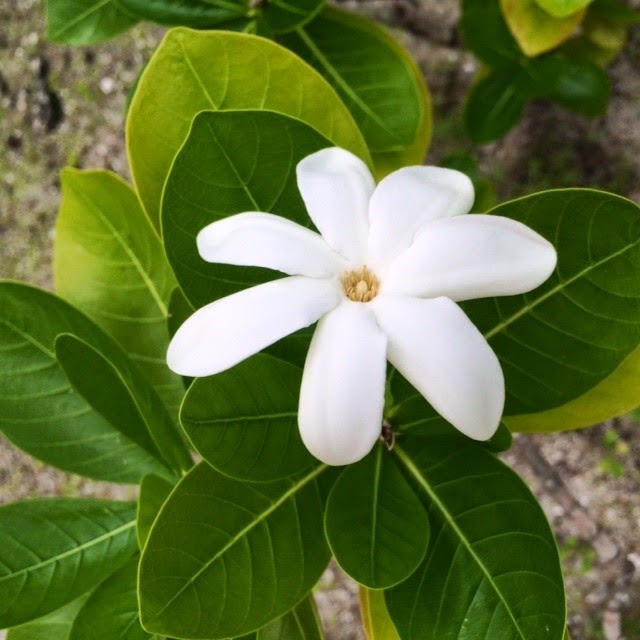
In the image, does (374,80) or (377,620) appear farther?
(374,80)

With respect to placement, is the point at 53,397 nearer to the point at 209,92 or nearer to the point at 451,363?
the point at 209,92

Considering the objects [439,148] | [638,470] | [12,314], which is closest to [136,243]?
[12,314]

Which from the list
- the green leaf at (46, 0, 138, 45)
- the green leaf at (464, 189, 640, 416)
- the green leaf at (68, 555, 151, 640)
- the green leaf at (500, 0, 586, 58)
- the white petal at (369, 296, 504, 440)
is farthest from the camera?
the green leaf at (500, 0, 586, 58)

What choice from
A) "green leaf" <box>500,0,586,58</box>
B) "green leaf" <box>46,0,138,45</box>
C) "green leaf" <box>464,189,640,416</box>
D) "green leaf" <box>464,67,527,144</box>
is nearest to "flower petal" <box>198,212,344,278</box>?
"green leaf" <box>464,189,640,416</box>

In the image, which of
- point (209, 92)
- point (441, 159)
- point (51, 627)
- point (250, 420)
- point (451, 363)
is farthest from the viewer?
point (441, 159)

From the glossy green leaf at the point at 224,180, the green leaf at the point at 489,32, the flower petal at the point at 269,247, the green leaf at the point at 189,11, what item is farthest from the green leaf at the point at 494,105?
the flower petal at the point at 269,247

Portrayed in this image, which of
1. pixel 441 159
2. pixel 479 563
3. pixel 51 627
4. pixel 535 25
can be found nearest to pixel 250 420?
pixel 479 563

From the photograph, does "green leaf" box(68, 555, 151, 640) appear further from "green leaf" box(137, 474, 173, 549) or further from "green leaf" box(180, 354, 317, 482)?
"green leaf" box(180, 354, 317, 482)
